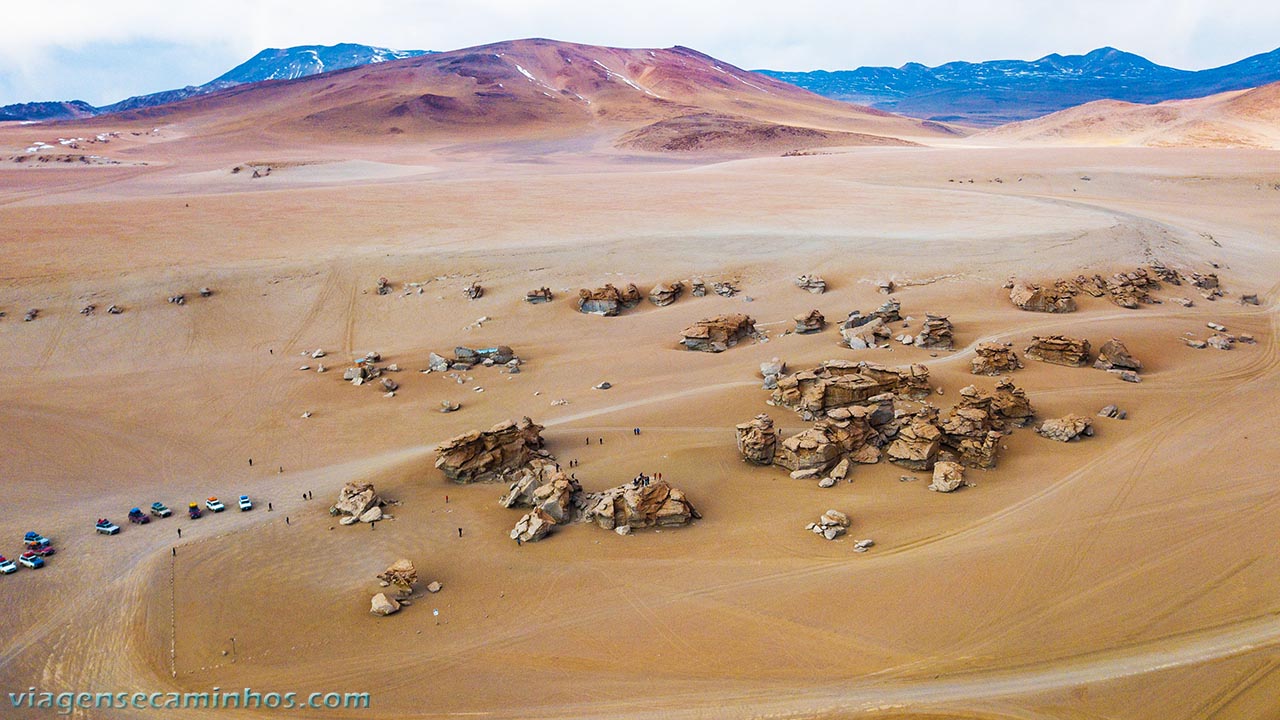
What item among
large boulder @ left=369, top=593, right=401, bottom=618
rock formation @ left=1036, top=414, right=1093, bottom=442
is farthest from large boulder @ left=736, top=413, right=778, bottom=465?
large boulder @ left=369, top=593, right=401, bottom=618

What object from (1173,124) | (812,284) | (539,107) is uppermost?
(539,107)

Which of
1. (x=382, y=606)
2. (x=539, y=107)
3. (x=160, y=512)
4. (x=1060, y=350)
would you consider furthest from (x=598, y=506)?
(x=539, y=107)

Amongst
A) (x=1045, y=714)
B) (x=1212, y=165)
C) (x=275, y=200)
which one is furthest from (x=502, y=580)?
(x=1212, y=165)

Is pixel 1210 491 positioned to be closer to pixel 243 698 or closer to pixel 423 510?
pixel 423 510

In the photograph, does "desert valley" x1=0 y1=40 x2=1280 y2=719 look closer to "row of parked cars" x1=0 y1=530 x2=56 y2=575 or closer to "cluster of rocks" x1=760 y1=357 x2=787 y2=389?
"cluster of rocks" x1=760 y1=357 x2=787 y2=389

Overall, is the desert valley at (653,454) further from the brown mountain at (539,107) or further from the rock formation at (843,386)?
the brown mountain at (539,107)

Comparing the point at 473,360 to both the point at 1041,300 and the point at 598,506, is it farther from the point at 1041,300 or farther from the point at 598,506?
the point at 1041,300

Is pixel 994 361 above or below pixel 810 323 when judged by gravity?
below
